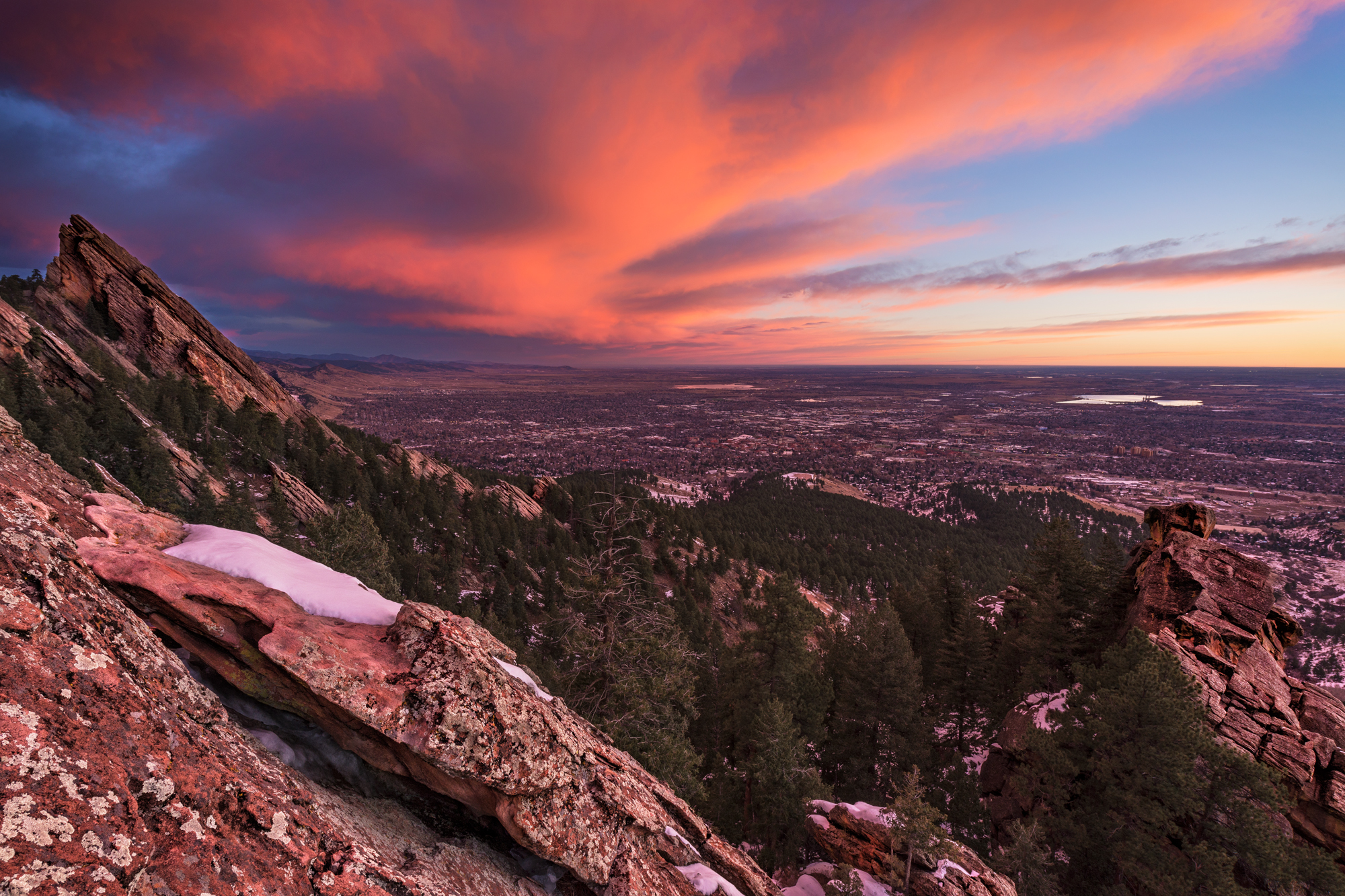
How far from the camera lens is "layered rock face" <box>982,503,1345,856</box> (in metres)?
15.6

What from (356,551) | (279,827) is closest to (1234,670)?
(279,827)

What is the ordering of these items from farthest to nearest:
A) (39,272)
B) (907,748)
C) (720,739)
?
(39,272) → (720,739) → (907,748)

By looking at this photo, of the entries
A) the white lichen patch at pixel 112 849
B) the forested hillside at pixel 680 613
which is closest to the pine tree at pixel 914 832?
the forested hillside at pixel 680 613

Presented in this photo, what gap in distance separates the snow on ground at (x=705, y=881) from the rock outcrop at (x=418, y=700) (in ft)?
0.85

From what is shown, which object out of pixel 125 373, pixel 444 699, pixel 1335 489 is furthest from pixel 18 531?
pixel 1335 489

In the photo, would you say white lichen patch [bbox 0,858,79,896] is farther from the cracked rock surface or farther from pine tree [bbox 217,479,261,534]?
pine tree [bbox 217,479,261,534]

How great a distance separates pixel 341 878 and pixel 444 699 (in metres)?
2.19

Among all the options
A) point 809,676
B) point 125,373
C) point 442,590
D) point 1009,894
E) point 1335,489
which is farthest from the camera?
point 1335,489

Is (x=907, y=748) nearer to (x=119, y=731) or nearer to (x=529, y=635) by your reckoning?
(x=119, y=731)

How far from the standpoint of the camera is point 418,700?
7188mm

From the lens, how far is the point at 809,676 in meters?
26.3

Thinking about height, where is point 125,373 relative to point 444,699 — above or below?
above

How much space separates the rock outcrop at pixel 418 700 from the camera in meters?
6.89

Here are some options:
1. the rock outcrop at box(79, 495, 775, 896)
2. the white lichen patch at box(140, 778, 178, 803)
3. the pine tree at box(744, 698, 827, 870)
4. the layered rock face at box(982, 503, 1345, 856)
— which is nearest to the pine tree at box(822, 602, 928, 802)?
the layered rock face at box(982, 503, 1345, 856)
